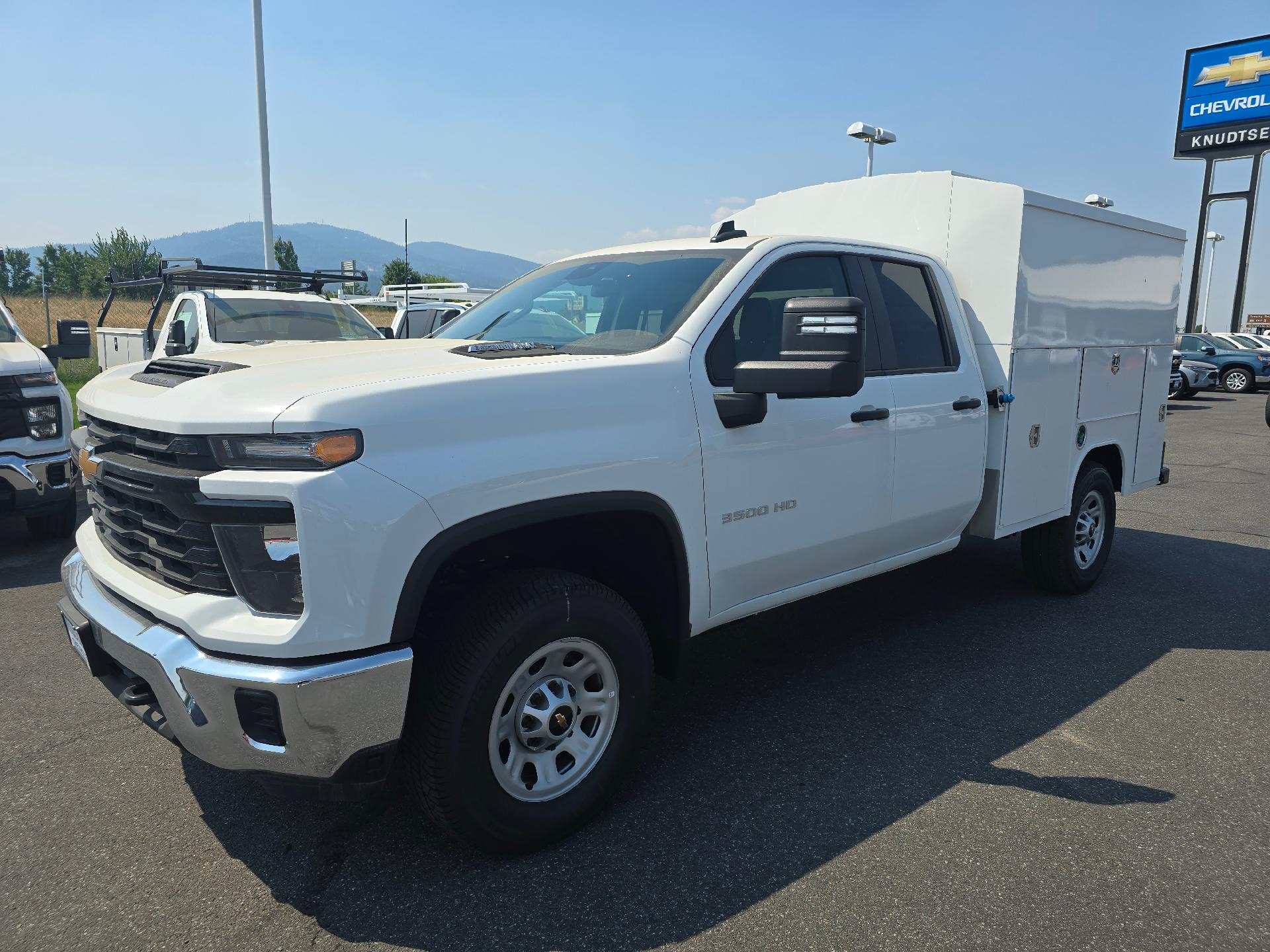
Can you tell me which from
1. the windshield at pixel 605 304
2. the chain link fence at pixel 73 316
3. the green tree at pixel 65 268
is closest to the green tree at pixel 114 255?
the green tree at pixel 65 268

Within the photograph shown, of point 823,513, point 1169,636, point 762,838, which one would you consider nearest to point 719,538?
point 823,513

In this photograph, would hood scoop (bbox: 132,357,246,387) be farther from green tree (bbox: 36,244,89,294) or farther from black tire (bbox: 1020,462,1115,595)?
green tree (bbox: 36,244,89,294)

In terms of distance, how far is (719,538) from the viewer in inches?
126

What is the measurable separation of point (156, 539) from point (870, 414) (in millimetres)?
2691

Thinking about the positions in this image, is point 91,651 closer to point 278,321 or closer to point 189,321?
point 278,321

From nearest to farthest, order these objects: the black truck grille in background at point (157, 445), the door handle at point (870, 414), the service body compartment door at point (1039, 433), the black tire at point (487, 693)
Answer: the black truck grille in background at point (157, 445) < the black tire at point (487, 693) < the door handle at point (870, 414) < the service body compartment door at point (1039, 433)

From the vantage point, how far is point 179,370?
2.96 metres

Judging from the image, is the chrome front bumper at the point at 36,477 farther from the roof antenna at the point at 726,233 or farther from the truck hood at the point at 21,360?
the roof antenna at the point at 726,233

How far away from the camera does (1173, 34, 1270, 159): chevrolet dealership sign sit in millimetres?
38375

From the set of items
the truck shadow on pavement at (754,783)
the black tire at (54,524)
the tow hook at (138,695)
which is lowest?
the truck shadow on pavement at (754,783)

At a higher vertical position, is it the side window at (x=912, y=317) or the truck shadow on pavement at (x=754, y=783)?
the side window at (x=912, y=317)

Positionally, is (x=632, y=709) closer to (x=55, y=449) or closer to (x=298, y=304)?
(x=55, y=449)

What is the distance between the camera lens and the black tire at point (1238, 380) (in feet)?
83.5

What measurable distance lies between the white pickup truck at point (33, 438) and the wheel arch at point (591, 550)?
4524 millimetres
